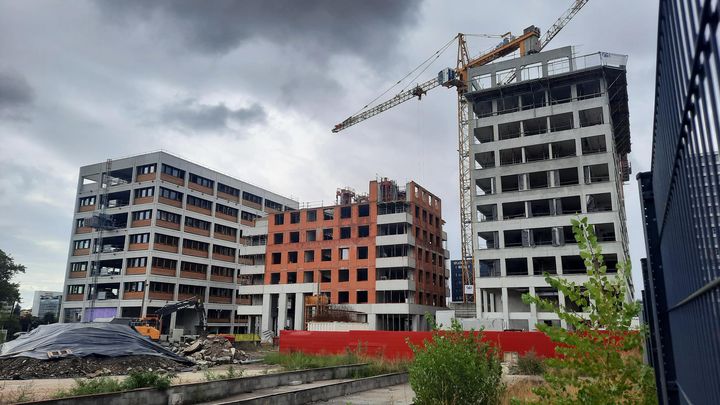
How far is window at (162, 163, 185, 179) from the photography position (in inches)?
3177

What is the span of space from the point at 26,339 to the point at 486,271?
4221cm

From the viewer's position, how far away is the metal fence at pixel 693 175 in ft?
6.59

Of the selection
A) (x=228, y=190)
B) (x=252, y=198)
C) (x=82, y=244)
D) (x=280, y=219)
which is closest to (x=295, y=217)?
(x=280, y=219)

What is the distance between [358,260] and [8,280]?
1948 inches

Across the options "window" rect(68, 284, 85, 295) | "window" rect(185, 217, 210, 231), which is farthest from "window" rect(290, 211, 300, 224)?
"window" rect(68, 284, 85, 295)

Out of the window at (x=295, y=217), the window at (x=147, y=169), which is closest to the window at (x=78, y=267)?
the window at (x=147, y=169)

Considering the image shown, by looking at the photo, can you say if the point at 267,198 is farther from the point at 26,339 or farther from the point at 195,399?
the point at 195,399

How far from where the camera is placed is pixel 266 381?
2156 centimetres

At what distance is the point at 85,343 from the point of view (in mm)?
29766

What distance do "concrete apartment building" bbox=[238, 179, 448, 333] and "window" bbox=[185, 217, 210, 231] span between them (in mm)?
10851

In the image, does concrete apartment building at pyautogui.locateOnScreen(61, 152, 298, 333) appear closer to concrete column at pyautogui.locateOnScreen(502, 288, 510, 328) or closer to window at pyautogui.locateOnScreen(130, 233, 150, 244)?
window at pyautogui.locateOnScreen(130, 233, 150, 244)

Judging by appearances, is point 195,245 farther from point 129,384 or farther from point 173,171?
point 129,384

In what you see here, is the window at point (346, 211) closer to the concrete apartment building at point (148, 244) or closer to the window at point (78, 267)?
the concrete apartment building at point (148, 244)

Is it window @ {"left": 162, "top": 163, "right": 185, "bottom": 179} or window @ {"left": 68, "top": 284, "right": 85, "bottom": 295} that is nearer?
window @ {"left": 68, "top": 284, "right": 85, "bottom": 295}
